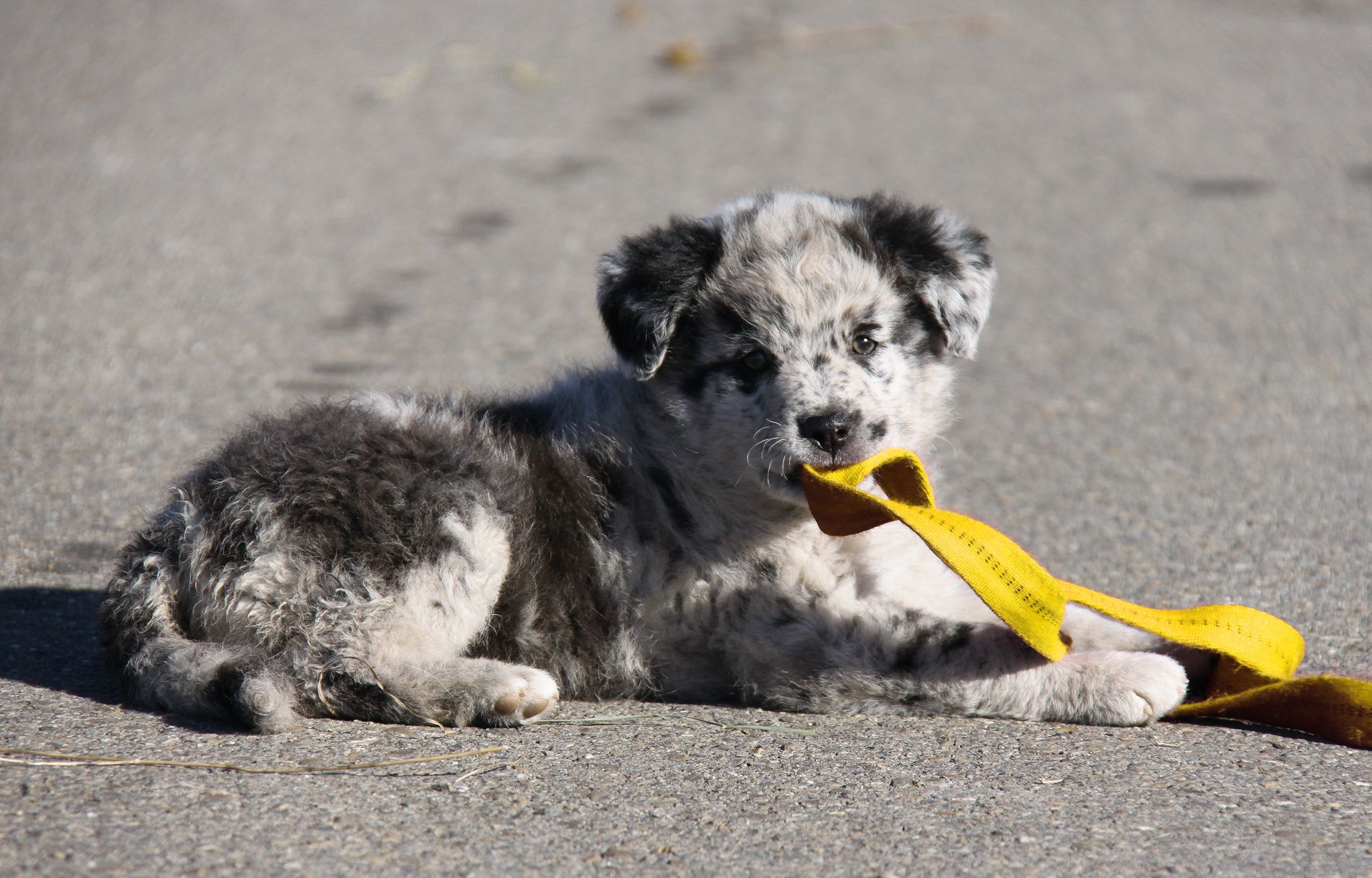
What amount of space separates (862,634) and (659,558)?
0.68m

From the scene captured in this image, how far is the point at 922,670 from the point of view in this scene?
13.0ft

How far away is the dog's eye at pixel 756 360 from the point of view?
410 centimetres

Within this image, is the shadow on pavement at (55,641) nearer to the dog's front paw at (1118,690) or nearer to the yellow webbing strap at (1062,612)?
the yellow webbing strap at (1062,612)

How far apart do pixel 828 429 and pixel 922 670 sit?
0.77 metres

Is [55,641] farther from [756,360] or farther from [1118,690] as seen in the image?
[1118,690]

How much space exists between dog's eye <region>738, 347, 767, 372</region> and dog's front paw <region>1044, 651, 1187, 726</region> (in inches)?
49.4

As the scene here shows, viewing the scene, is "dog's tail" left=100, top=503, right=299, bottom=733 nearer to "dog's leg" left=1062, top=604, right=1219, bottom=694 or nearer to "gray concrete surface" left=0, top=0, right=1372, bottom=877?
"gray concrete surface" left=0, top=0, right=1372, bottom=877

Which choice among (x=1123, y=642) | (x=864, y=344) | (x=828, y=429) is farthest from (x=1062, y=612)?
(x=864, y=344)

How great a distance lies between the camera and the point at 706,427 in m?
4.20

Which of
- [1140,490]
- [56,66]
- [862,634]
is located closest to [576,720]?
[862,634]

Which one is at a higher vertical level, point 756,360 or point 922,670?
point 756,360

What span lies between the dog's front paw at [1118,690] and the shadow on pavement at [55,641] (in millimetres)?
2814

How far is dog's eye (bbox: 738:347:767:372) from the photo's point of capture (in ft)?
13.5

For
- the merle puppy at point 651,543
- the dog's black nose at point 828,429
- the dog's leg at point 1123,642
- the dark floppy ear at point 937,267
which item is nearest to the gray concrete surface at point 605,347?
the merle puppy at point 651,543
